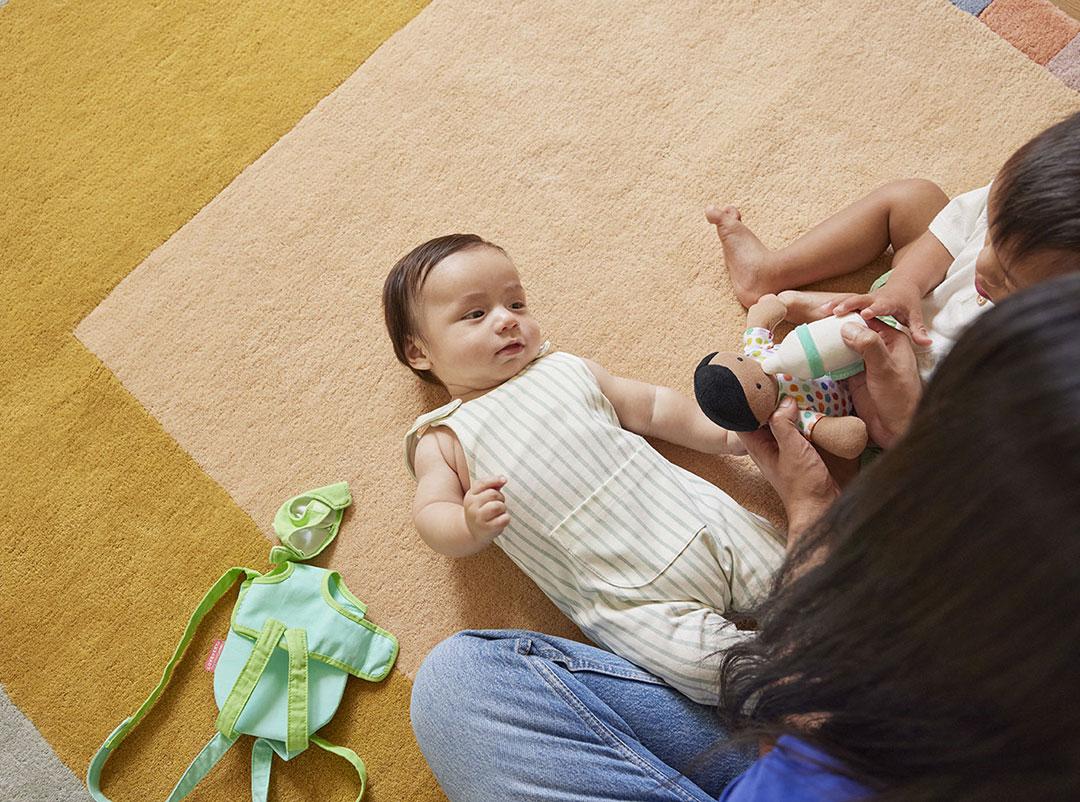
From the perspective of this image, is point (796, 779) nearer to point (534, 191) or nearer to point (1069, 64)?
point (534, 191)

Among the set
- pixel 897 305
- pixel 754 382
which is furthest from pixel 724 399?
pixel 897 305

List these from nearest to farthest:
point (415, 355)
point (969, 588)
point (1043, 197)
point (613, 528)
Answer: point (969, 588) → point (1043, 197) → point (613, 528) → point (415, 355)

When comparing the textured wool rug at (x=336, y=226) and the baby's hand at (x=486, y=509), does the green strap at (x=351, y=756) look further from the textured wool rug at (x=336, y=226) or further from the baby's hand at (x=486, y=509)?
the baby's hand at (x=486, y=509)

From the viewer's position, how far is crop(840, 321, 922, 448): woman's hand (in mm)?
948

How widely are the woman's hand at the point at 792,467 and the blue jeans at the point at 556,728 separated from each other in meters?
0.25

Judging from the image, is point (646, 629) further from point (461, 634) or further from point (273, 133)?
point (273, 133)

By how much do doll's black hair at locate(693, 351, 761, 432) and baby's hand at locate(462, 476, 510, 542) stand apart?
0.78 ft

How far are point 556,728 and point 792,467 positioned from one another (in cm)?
40

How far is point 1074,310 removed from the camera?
1.48 ft

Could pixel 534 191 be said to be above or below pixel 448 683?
Result: above

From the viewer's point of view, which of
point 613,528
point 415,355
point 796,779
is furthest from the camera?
point 415,355

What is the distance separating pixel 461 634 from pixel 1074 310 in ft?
2.40

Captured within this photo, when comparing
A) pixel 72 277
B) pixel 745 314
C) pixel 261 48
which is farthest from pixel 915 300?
pixel 72 277

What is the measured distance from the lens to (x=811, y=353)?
3.17 feet
